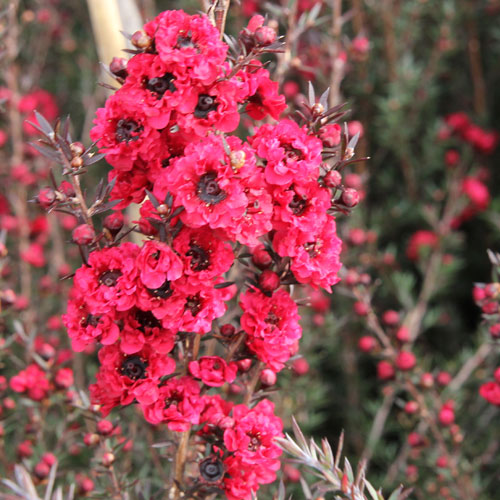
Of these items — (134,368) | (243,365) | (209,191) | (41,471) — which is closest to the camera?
(209,191)

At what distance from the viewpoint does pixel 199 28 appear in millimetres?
808

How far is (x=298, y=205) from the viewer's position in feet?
2.79

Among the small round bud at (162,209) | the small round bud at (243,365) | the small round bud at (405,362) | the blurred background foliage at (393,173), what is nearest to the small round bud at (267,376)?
the small round bud at (243,365)

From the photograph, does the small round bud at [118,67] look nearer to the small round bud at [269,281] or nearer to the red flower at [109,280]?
the red flower at [109,280]

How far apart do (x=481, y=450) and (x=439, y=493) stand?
0.32 meters

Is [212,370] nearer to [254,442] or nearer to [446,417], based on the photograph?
[254,442]

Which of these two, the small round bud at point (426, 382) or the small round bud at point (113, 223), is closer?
the small round bud at point (113, 223)

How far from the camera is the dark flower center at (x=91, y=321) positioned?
857mm

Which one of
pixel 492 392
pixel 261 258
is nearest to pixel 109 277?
pixel 261 258

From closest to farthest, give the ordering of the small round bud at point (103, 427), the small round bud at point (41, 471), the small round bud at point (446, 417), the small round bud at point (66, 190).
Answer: the small round bud at point (66, 190), the small round bud at point (103, 427), the small round bud at point (41, 471), the small round bud at point (446, 417)

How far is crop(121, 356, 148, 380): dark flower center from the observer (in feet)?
2.85

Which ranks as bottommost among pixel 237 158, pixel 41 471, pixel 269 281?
pixel 41 471

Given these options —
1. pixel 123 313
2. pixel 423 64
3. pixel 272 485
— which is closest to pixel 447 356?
pixel 272 485

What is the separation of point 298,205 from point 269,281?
4.8 inches
